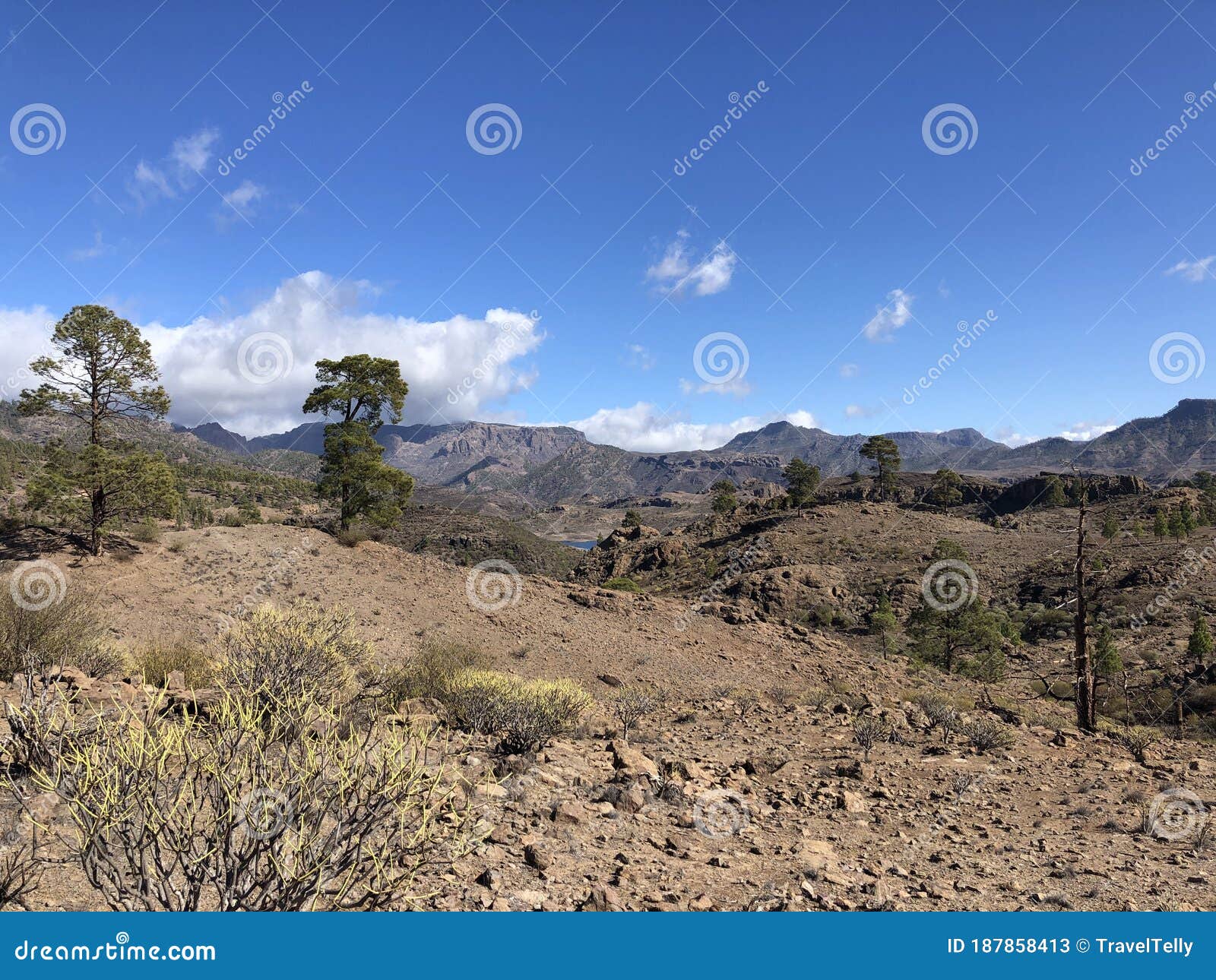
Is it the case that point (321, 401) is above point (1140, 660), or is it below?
above

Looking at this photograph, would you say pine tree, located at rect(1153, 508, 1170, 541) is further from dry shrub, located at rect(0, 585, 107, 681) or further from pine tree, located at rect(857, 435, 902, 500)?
dry shrub, located at rect(0, 585, 107, 681)

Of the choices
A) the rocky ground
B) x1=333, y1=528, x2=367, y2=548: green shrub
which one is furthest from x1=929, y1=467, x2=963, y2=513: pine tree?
x1=333, y1=528, x2=367, y2=548: green shrub

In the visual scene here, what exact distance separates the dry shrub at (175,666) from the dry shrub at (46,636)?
0.74 metres

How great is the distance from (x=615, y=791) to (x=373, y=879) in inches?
149

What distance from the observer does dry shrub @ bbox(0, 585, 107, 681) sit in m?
9.49

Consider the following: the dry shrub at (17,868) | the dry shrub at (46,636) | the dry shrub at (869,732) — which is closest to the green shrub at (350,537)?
the dry shrub at (46,636)

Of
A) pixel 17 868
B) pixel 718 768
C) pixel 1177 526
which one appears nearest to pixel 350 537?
pixel 718 768

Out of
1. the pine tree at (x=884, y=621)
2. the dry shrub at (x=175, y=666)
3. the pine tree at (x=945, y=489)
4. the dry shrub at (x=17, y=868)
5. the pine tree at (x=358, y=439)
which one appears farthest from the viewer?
the pine tree at (x=945, y=489)

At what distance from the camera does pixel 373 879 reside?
4.49 metres

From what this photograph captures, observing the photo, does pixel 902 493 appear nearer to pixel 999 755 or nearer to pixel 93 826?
pixel 999 755

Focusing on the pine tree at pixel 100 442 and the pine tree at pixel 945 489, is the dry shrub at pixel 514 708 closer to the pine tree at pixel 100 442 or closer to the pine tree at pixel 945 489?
the pine tree at pixel 100 442

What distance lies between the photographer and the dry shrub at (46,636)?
949cm

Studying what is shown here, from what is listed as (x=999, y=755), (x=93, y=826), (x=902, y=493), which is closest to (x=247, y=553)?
(x=93, y=826)
